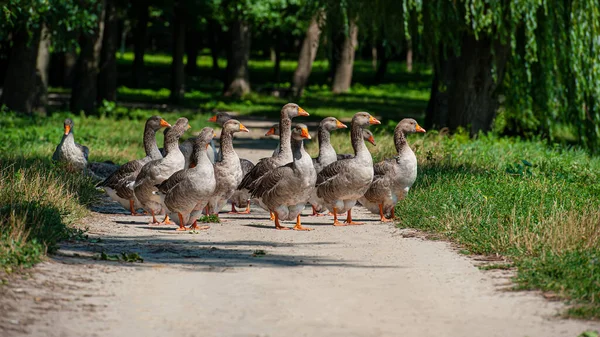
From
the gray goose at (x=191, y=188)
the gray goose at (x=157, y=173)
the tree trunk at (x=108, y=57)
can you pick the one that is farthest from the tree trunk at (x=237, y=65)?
the gray goose at (x=191, y=188)

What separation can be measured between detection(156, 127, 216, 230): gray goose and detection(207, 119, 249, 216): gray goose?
2.06 ft

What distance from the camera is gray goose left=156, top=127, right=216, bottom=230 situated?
11977 millimetres

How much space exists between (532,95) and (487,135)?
160cm

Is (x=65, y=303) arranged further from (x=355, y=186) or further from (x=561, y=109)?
(x=561, y=109)

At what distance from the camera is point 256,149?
78.1ft

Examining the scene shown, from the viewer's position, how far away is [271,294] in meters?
8.39

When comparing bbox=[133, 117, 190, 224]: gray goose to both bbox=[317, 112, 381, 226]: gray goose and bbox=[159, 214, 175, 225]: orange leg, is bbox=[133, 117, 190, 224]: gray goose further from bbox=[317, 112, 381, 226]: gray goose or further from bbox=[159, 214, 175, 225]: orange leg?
bbox=[317, 112, 381, 226]: gray goose

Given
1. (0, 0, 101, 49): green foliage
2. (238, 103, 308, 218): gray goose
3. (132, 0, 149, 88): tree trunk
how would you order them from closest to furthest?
1. (238, 103, 308, 218): gray goose
2. (0, 0, 101, 49): green foliage
3. (132, 0, 149, 88): tree trunk

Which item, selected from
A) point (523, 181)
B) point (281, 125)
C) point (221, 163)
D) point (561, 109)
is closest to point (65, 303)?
point (221, 163)

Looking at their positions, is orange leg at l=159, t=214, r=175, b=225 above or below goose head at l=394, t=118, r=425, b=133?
below

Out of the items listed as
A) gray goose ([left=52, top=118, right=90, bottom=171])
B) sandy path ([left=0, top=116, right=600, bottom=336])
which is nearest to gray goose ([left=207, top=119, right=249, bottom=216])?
sandy path ([left=0, top=116, right=600, bottom=336])

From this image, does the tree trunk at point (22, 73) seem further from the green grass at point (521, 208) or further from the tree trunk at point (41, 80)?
the green grass at point (521, 208)

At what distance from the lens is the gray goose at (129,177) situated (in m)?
13.6

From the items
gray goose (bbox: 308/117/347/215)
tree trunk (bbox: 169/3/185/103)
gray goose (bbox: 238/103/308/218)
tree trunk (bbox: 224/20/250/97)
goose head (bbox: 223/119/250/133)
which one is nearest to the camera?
goose head (bbox: 223/119/250/133)
